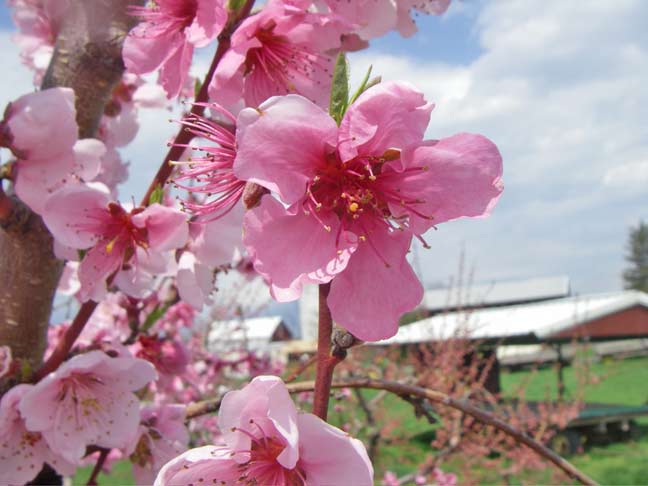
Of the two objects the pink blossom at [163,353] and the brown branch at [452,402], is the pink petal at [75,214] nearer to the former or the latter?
the brown branch at [452,402]

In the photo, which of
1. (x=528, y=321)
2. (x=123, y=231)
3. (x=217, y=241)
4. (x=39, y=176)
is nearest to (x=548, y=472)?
(x=528, y=321)

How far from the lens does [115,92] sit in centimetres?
143

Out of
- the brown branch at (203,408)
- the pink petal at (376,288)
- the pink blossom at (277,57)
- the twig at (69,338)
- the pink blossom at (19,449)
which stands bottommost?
the pink blossom at (19,449)

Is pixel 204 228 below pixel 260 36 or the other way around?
below

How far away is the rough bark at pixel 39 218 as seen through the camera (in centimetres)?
109

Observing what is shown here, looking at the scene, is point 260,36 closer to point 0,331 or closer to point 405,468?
point 0,331

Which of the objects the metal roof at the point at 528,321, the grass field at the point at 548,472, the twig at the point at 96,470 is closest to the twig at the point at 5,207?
the twig at the point at 96,470

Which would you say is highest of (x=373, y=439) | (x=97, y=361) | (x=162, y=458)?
(x=97, y=361)

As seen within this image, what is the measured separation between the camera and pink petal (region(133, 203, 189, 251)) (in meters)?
0.88

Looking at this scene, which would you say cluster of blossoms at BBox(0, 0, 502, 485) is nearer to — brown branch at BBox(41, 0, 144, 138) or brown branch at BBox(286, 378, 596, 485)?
brown branch at BBox(41, 0, 144, 138)

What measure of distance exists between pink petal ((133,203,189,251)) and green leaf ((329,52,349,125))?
396 mm

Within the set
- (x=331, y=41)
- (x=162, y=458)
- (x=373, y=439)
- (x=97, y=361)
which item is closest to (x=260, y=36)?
(x=331, y=41)

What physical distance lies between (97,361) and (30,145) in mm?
350

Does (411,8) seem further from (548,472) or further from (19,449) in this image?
(548,472)
